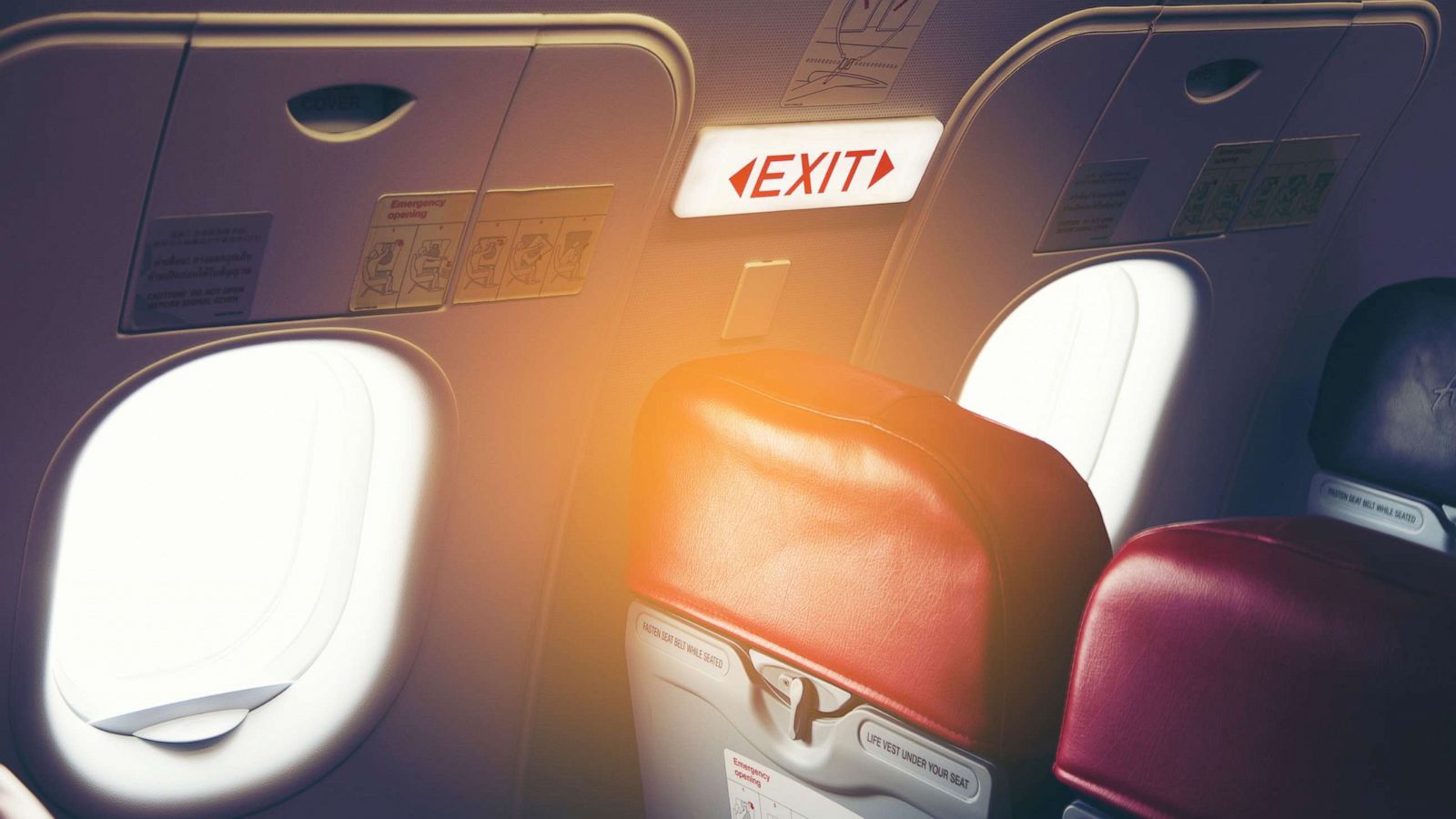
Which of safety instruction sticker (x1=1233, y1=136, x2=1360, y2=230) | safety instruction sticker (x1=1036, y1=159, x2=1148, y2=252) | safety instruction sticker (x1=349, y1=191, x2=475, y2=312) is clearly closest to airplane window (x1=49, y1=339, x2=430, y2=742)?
safety instruction sticker (x1=349, y1=191, x2=475, y2=312)

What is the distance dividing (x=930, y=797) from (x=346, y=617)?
1134mm

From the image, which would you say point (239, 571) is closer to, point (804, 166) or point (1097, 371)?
Result: point (804, 166)

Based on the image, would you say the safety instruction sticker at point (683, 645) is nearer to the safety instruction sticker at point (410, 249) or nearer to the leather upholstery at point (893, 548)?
the leather upholstery at point (893, 548)

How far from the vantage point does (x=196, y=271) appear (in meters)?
1.84

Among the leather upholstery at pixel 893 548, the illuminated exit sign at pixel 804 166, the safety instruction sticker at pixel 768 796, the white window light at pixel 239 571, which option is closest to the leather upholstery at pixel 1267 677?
the leather upholstery at pixel 893 548

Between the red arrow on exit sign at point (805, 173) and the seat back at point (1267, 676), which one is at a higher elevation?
the red arrow on exit sign at point (805, 173)

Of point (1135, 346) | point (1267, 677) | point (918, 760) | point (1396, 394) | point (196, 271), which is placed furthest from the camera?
point (1135, 346)

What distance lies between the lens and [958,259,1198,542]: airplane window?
387cm

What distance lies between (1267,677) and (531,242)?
1286 millimetres

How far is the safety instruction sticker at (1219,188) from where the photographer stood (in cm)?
336

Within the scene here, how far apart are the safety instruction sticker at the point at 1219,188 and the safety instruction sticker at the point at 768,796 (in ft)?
6.41

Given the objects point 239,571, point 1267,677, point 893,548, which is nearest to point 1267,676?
point 1267,677

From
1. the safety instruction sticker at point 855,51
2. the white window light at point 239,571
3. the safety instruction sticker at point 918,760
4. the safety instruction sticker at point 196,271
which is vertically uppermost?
the safety instruction sticker at point 855,51

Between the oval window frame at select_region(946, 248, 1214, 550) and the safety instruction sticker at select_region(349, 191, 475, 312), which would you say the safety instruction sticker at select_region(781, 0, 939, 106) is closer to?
the safety instruction sticker at select_region(349, 191, 475, 312)
